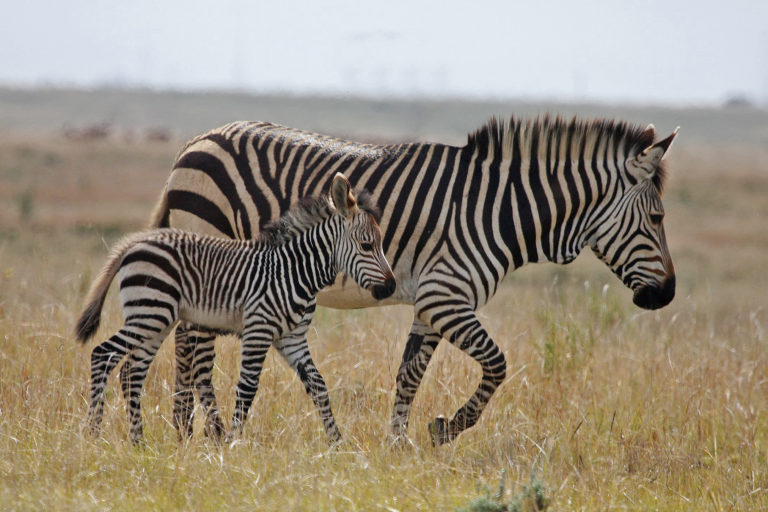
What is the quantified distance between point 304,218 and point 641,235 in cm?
255

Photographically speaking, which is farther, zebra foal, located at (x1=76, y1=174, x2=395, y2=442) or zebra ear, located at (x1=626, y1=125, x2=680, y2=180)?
zebra ear, located at (x1=626, y1=125, x2=680, y2=180)

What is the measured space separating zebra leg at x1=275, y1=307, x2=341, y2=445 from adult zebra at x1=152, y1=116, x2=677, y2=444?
56 centimetres

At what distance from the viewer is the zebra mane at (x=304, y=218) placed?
20.0 ft

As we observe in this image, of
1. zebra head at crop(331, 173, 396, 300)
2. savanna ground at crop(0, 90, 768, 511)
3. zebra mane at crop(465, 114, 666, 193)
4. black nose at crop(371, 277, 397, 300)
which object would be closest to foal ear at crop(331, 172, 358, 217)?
zebra head at crop(331, 173, 396, 300)

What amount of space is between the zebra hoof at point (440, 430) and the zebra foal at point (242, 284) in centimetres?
80

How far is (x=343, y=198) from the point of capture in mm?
5965

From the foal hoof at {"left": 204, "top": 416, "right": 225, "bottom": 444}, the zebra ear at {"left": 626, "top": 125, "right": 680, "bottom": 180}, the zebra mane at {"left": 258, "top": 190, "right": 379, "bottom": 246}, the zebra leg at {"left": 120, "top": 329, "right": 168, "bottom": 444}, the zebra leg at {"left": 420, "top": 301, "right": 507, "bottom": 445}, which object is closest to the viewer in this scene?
the zebra leg at {"left": 120, "top": 329, "right": 168, "bottom": 444}

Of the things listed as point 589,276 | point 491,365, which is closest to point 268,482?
point 491,365

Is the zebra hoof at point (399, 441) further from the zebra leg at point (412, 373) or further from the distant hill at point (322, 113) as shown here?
the distant hill at point (322, 113)

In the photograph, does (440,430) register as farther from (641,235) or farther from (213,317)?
(641,235)

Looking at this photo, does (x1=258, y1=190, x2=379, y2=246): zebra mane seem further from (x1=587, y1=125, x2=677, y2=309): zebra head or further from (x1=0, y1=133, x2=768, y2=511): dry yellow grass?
(x1=587, y1=125, x2=677, y2=309): zebra head

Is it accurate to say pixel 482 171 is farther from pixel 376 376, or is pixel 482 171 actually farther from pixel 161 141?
pixel 161 141

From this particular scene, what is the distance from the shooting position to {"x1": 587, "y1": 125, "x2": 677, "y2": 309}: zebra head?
21.6ft

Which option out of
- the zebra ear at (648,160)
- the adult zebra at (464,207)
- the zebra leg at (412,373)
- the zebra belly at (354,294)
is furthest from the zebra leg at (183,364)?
the zebra ear at (648,160)
